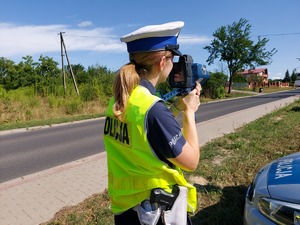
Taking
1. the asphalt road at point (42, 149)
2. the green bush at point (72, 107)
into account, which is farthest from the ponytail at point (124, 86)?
the green bush at point (72, 107)

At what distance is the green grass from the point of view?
360 cm

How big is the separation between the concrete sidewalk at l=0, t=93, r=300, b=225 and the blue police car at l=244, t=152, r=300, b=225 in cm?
266

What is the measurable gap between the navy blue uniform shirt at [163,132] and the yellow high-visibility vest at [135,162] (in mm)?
26

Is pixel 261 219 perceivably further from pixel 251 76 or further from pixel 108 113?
pixel 251 76

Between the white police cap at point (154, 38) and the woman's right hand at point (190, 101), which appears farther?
the woman's right hand at point (190, 101)

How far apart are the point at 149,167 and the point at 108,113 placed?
428 mm

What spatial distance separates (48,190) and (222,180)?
2851 mm

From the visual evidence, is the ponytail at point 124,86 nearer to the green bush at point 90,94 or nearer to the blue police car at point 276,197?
the blue police car at point 276,197

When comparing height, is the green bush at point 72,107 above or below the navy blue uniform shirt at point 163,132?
below

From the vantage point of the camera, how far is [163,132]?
1348 millimetres

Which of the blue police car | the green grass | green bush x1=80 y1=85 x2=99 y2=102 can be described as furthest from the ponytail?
green bush x1=80 y1=85 x2=99 y2=102

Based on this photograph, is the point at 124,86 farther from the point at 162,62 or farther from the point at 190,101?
the point at 190,101

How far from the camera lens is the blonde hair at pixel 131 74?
1.45 metres

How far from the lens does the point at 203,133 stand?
10.1m
